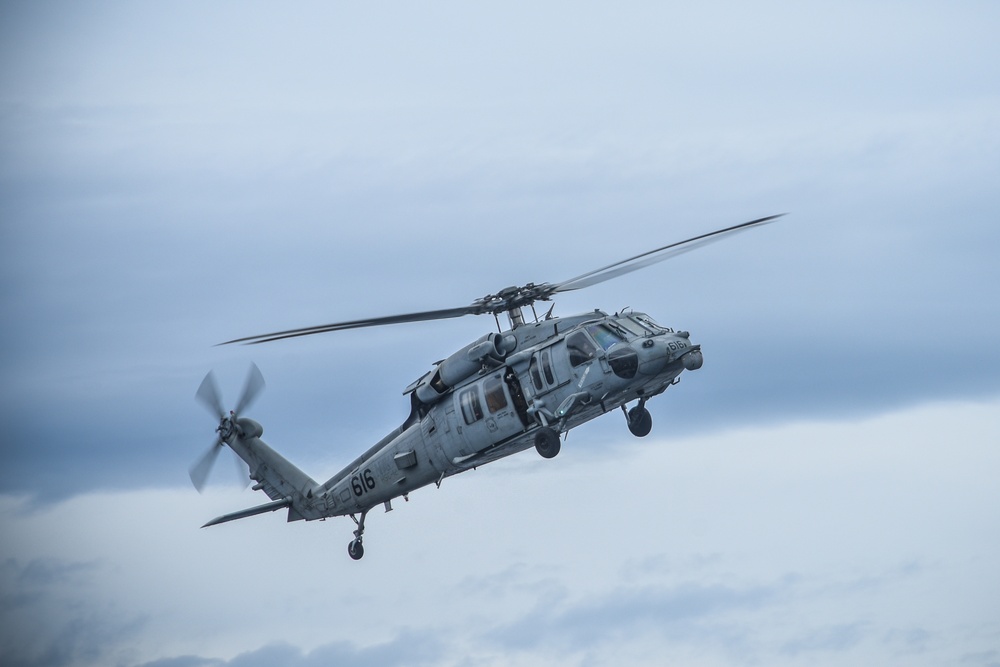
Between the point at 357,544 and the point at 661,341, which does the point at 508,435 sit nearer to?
the point at 661,341

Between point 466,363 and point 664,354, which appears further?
point 466,363

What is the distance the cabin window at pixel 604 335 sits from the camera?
36.3 metres

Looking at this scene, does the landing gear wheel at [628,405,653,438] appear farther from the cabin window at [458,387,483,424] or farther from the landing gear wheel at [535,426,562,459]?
the cabin window at [458,387,483,424]

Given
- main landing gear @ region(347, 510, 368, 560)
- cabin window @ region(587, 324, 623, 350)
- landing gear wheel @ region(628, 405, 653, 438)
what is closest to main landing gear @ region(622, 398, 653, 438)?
landing gear wheel @ region(628, 405, 653, 438)

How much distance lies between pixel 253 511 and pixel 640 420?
1385cm

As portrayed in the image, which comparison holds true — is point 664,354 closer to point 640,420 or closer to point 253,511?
point 640,420

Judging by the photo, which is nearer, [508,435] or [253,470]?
[508,435]

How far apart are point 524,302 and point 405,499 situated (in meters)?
7.64

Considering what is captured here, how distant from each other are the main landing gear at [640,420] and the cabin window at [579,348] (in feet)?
7.65

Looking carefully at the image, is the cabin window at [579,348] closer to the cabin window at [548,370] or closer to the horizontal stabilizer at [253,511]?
the cabin window at [548,370]

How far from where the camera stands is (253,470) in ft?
152

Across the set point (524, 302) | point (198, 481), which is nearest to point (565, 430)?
point (524, 302)

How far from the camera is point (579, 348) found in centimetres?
3653

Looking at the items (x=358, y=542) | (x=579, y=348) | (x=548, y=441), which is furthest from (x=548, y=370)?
(x=358, y=542)
